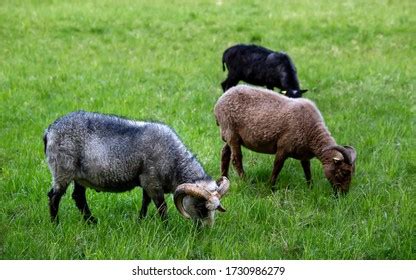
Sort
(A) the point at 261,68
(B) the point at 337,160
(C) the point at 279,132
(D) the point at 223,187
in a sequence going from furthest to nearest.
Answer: (A) the point at 261,68 < (C) the point at 279,132 < (B) the point at 337,160 < (D) the point at 223,187

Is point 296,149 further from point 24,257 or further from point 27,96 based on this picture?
point 27,96

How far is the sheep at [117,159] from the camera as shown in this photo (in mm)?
6254

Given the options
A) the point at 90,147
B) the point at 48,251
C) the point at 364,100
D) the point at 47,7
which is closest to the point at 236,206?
the point at 90,147

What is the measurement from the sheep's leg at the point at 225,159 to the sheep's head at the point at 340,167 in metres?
1.48

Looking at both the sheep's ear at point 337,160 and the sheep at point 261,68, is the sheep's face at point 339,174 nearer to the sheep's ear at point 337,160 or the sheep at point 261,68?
the sheep's ear at point 337,160

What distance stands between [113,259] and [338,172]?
3287 millimetres

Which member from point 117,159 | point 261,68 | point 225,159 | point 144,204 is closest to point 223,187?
point 144,204

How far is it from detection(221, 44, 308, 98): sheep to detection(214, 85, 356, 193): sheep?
2848mm

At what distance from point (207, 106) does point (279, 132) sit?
380 cm

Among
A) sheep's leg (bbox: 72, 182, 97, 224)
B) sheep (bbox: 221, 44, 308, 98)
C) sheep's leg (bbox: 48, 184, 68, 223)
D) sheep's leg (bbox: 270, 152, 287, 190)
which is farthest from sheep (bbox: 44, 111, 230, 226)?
sheep (bbox: 221, 44, 308, 98)

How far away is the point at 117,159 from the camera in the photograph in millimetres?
6270

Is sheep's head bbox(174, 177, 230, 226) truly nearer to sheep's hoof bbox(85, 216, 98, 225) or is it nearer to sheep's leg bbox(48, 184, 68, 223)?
sheep's hoof bbox(85, 216, 98, 225)

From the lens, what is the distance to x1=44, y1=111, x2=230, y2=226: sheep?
20.5 ft

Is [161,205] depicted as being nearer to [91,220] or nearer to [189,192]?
[189,192]
